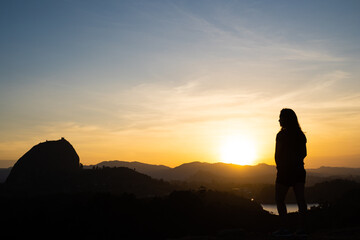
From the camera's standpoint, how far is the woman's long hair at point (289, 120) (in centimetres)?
980

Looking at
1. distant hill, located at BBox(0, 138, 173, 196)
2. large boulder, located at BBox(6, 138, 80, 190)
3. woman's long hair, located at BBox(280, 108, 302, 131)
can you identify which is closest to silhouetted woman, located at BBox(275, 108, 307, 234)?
woman's long hair, located at BBox(280, 108, 302, 131)

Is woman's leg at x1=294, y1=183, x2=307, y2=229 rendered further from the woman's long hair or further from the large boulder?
Result: the large boulder

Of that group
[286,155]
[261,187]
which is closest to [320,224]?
[286,155]

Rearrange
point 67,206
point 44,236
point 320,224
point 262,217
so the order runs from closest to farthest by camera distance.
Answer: point 320,224
point 44,236
point 67,206
point 262,217

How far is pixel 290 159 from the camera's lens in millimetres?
9680

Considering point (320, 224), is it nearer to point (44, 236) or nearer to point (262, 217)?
point (262, 217)

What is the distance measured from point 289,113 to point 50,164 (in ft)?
468

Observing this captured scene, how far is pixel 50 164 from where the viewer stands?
138625mm

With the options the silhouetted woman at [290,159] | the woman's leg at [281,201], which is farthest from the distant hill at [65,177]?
the silhouetted woman at [290,159]

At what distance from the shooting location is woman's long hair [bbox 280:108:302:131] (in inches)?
386

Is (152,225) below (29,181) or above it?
below

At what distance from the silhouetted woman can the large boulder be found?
12571 centimetres

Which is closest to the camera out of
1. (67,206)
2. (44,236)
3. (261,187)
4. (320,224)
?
(320,224)

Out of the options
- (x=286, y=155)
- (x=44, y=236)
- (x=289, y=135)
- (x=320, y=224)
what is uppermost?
(x=289, y=135)
